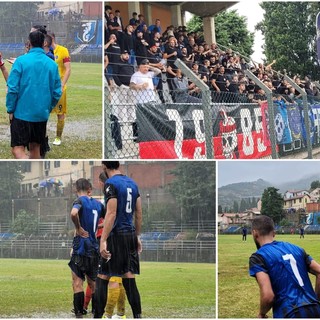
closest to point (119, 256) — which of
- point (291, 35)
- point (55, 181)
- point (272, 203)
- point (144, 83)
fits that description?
point (55, 181)

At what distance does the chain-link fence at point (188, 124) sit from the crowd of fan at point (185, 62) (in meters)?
0.06

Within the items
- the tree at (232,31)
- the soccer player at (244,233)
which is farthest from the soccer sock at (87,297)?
the tree at (232,31)

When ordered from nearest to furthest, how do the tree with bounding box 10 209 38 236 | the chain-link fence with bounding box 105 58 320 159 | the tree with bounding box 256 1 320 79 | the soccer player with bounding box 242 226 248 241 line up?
the tree with bounding box 10 209 38 236, the soccer player with bounding box 242 226 248 241, the chain-link fence with bounding box 105 58 320 159, the tree with bounding box 256 1 320 79

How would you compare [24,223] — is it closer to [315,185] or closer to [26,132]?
[26,132]

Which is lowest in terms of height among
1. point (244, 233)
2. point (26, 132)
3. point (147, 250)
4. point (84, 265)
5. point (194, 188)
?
point (84, 265)

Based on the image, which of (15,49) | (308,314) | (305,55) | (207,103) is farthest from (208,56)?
(308,314)

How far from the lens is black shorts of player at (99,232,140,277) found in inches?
236

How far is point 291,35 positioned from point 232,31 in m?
3.83

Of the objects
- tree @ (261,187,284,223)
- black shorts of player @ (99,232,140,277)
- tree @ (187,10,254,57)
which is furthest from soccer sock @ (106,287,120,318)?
tree @ (187,10,254,57)

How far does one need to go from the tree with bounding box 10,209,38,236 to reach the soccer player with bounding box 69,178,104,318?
58 centimetres

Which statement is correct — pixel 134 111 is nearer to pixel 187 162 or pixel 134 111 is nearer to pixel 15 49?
pixel 187 162

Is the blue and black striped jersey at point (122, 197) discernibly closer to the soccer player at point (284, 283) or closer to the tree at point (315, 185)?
the soccer player at point (284, 283)

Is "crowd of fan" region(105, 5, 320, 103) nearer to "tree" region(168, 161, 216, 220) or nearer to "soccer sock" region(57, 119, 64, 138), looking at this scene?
"soccer sock" region(57, 119, 64, 138)

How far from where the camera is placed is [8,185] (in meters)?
7.00
